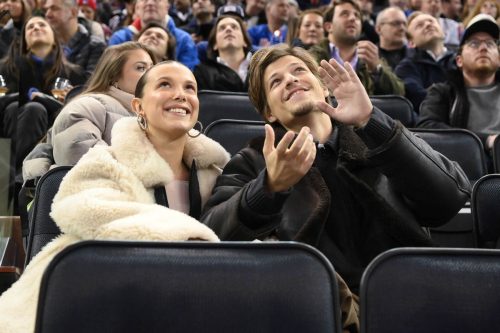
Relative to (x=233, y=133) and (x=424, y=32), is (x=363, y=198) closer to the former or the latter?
(x=233, y=133)

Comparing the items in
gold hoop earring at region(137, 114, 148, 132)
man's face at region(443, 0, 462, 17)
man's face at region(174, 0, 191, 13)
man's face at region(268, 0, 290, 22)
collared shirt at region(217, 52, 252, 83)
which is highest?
man's face at region(443, 0, 462, 17)

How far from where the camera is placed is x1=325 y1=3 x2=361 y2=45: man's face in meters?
4.71

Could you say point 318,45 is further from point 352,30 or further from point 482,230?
point 482,230

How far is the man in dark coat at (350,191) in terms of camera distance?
2.03 metres

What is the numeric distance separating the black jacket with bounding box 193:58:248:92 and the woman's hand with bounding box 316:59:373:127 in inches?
92.9

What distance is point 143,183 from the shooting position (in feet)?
6.77

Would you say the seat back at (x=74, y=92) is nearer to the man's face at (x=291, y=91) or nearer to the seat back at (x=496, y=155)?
the man's face at (x=291, y=91)

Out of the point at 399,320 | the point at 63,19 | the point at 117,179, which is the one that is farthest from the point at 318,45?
the point at 399,320

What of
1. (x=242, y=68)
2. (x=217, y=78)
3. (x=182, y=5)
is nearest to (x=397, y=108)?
(x=217, y=78)

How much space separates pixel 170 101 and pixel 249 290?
972 millimetres

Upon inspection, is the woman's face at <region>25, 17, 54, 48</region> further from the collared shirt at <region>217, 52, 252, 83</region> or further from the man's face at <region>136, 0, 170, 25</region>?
the collared shirt at <region>217, 52, 252, 83</region>

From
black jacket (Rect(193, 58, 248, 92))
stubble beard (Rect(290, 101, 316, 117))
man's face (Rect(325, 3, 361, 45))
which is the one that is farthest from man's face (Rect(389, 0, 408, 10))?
stubble beard (Rect(290, 101, 316, 117))

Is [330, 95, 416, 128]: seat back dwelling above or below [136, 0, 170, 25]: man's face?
below

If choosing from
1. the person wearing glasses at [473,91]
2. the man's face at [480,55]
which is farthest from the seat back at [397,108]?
the man's face at [480,55]
